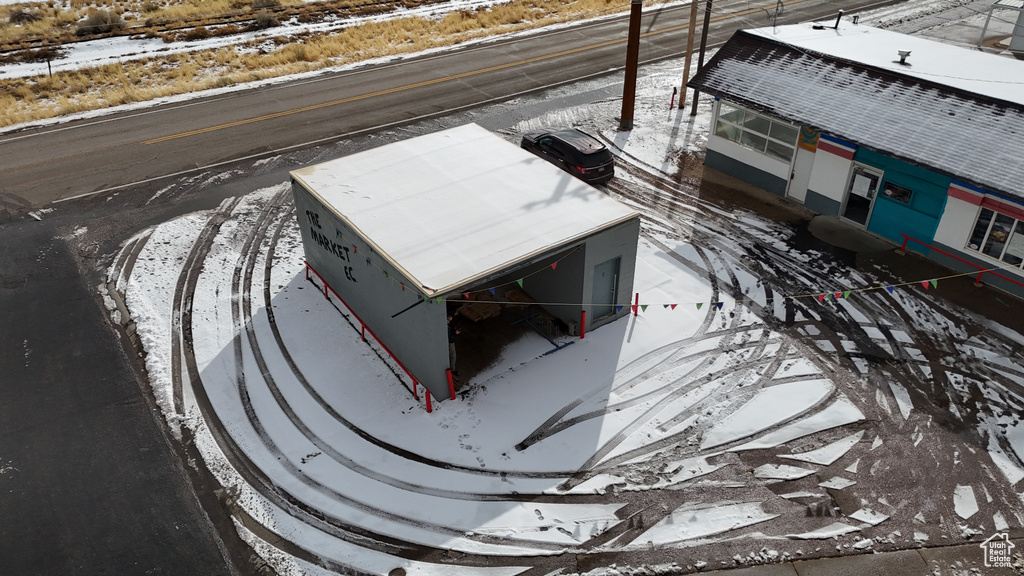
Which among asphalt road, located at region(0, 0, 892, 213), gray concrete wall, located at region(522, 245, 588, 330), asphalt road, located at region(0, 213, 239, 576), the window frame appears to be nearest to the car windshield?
gray concrete wall, located at region(522, 245, 588, 330)

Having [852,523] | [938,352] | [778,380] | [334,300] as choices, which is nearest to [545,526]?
[852,523]

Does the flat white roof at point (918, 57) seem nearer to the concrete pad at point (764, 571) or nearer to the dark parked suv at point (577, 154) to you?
the dark parked suv at point (577, 154)

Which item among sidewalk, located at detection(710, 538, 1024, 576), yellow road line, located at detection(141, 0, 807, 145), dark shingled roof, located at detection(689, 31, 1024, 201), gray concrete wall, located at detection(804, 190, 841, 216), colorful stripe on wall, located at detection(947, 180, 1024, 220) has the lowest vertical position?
sidewalk, located at detection(710, 538, 1024, 576)

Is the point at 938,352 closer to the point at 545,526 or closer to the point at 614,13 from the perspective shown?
the point at 545,526

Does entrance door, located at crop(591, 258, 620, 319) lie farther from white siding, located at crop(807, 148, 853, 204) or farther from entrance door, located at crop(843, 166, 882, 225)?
entrance door, located at crop(843, 166, 882, 225)

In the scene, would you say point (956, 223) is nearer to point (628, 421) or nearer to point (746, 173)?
point (746, 173)
